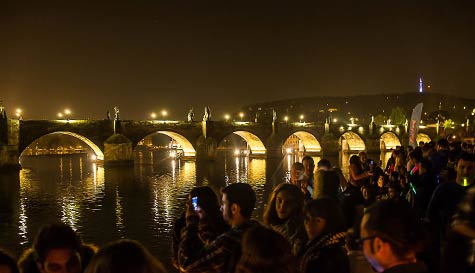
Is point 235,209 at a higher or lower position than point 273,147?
higher

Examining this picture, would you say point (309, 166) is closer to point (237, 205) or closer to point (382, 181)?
point (382, 181)

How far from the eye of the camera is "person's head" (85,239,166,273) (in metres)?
2.03

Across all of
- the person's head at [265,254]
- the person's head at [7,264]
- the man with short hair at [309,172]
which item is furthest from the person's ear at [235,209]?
the man with short hair at [309,172]

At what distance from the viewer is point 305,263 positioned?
125 inches

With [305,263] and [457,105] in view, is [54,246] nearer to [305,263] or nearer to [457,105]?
[305,263]

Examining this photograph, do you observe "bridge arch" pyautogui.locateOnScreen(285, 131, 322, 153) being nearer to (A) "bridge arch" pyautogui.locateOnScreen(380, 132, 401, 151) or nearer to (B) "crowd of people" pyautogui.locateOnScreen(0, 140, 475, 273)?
(A) "bridge arch" pyautogui.locateOnScreen(380, 132, 401, 151)

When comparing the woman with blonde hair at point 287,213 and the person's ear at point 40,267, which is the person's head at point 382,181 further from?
the person's ear at point 40,267

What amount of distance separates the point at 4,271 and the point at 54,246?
1.13 feet

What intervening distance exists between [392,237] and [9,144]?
38393mm

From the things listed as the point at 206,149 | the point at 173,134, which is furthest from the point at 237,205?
the point at 173,134

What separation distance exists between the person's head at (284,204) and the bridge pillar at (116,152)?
3836 cm

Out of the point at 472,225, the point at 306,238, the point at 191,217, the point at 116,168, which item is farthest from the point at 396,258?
the point at 116,168

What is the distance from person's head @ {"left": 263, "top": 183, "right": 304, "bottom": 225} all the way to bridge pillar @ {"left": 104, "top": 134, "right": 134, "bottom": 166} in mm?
38362

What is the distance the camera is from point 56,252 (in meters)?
2.79
